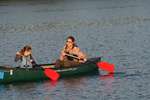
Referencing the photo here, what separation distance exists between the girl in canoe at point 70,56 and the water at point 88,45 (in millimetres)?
857

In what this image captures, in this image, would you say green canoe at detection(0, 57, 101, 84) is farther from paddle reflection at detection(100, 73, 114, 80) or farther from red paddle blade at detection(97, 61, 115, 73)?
paddle reflection at detection(100, 73, 114, 80)

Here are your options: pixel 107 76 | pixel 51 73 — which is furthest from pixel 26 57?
pixel 107 76

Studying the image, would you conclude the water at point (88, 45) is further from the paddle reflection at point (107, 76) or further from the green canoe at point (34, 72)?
the green canoe at point (34, 72)

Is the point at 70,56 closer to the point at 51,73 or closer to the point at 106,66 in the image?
the point at 106,66

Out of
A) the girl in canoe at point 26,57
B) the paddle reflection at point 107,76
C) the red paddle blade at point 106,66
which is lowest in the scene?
the paddle reflection at point 107,76

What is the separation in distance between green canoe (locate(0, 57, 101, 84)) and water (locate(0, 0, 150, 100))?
1.01 ft

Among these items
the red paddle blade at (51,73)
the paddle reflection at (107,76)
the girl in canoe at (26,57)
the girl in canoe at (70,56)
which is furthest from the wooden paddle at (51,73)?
the paddle reflection at (107,76)

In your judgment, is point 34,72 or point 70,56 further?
point 70,56

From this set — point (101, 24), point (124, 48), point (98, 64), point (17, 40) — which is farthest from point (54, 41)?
→ point (98, 64)

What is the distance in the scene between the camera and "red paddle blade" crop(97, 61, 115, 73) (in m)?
33.9

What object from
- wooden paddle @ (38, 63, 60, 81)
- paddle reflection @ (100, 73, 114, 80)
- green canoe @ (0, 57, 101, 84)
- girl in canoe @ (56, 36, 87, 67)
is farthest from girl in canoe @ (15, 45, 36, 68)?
paddle reflection @ (100, 73, 114, 80)

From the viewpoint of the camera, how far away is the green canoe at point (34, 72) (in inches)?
1232

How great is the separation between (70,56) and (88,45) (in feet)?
51.8

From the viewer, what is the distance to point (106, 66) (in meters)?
34.4
